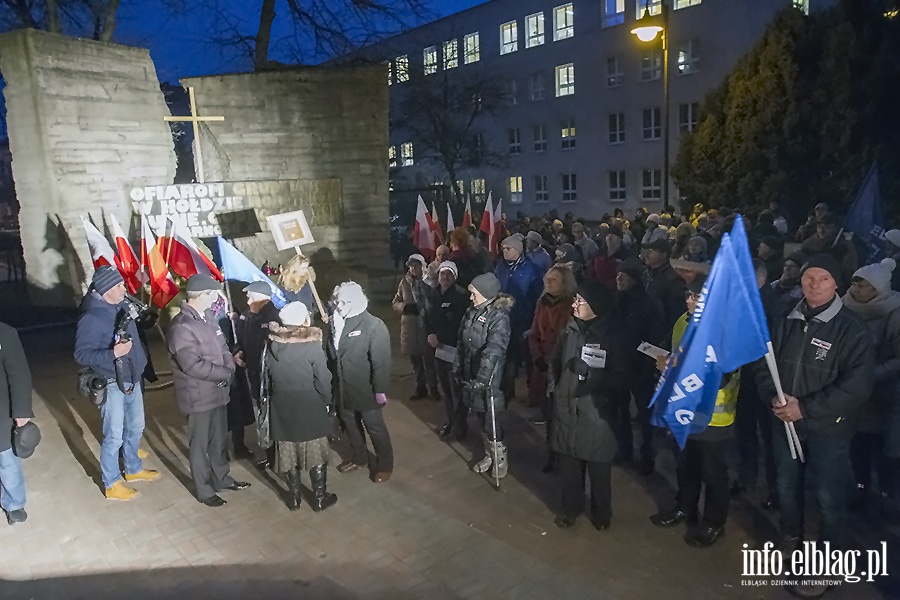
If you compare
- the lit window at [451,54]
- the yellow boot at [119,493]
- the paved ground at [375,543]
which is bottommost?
the paved ground at [375,543]

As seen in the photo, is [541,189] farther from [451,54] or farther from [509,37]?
[451,54]

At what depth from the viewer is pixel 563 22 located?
122 feet

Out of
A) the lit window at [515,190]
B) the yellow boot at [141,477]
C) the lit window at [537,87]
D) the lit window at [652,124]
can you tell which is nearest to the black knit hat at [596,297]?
the yellow boot at [141,477]

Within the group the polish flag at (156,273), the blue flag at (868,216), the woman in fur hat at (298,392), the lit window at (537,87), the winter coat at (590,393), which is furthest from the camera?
the lit window at (537,87)

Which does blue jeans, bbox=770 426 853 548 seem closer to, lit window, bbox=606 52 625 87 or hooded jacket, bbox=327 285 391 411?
hooded jacket, bbox=327 285 391 411

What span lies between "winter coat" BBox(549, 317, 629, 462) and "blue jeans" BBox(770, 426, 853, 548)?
1104 millimetres

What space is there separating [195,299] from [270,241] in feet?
24.4

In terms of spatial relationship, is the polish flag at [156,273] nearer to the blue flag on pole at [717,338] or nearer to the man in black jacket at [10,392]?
the man in black jacket at [10,392]

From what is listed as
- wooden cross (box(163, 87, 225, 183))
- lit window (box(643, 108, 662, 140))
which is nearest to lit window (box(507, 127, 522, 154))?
lit window (box(643, 108, 662, 140))

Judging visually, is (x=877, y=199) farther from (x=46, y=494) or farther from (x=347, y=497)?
(x=46, y=494)

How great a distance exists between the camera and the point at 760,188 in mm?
19406

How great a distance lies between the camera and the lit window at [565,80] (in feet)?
122

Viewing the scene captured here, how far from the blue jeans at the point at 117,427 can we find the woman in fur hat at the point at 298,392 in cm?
146

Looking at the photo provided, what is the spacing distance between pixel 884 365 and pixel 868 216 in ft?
13.8
